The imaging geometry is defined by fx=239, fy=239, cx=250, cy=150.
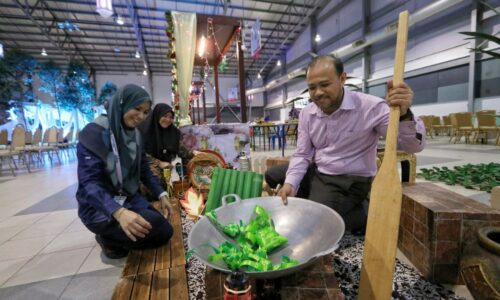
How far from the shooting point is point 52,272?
4.68 ft

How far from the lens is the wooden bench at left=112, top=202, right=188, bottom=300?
104cm

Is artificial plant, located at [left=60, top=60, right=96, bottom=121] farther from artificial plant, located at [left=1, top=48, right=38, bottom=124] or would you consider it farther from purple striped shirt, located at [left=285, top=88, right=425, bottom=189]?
purple striped shirt, located at [left=285, top=88, right=425, bottom=189]

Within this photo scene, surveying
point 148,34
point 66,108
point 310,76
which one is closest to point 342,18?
point 148,34

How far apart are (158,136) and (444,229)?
272 centimetres

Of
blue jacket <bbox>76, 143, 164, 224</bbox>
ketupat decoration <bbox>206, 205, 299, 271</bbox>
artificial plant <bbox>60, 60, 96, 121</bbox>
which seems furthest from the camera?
artificial plant <bbox>60, 60, 96, 121</bbox>

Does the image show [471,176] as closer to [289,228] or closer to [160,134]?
[289,228]

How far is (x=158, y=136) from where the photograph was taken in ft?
9.41

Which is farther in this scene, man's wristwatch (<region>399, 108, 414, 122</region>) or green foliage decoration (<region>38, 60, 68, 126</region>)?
green foliage decoration (<region>38, 60, 68, 126</region>)

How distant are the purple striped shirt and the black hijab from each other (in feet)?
5.83

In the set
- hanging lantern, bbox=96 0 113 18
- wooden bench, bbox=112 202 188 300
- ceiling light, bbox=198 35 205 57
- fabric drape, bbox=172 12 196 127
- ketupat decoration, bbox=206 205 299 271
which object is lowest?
wooden bench, bbox=112 202 188 300

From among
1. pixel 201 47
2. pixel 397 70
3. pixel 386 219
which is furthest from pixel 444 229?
pixel 201 47

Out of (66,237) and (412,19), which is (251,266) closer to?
(66,237)

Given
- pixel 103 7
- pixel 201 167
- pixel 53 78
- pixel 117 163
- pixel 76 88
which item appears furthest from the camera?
pixel 76 88

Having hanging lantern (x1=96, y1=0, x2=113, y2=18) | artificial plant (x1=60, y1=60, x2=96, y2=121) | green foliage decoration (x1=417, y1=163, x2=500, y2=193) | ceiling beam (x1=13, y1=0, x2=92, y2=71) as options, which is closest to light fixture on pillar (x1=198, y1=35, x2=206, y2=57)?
hanging lantern (x1=96, y1=0, x2=113, y2=18)
